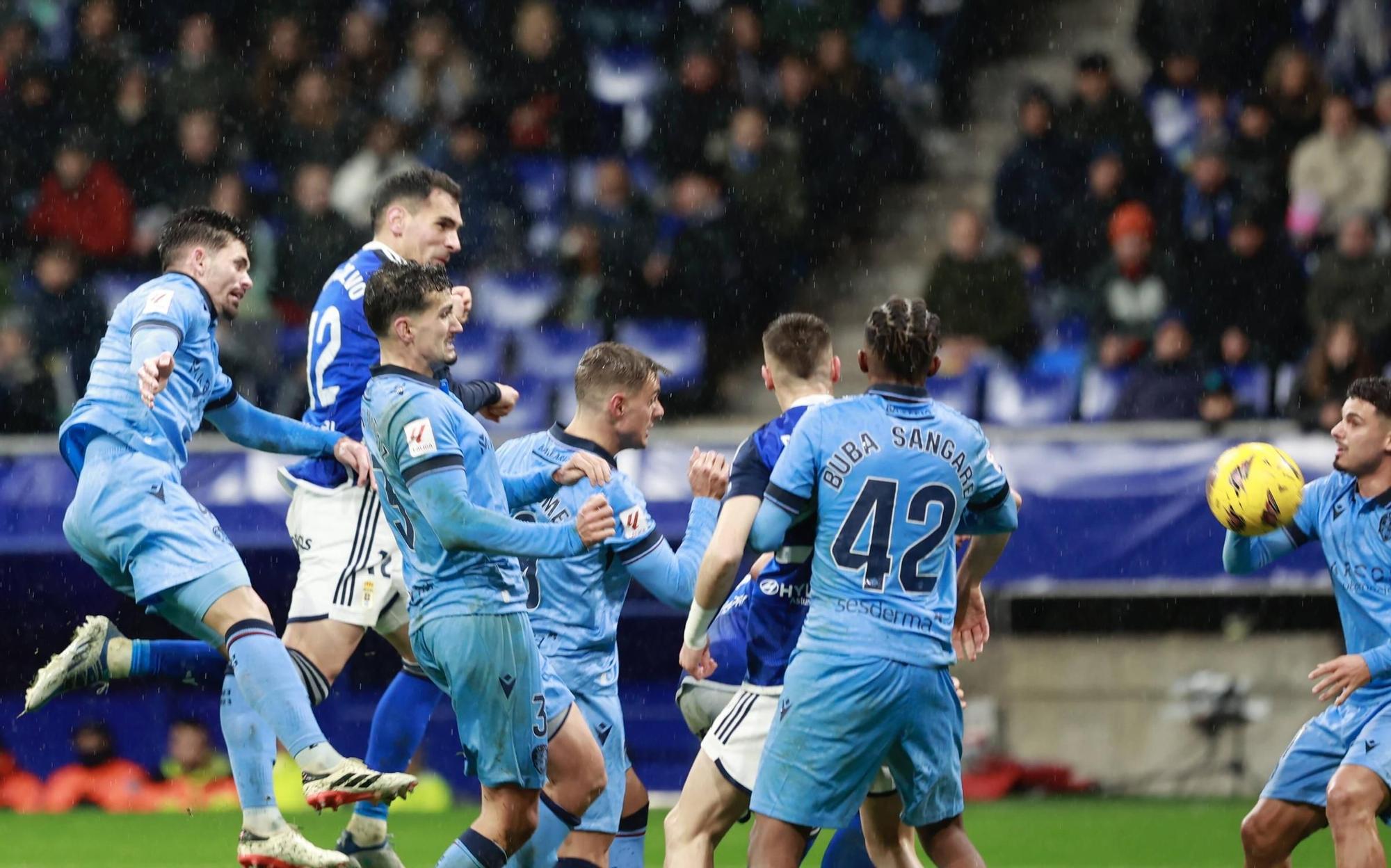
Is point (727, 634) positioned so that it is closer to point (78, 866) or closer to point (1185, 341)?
point (78, 866)

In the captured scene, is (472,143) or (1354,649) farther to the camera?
(472,143)

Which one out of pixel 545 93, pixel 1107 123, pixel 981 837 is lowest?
pixel 981 837

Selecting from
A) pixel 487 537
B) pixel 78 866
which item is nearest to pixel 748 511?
pixel 487 537

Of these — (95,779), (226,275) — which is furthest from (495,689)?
(95,779)

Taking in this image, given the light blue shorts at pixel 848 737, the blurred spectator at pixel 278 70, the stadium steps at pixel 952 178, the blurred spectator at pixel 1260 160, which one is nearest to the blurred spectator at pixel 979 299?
the stadium steps at pixel 952 178

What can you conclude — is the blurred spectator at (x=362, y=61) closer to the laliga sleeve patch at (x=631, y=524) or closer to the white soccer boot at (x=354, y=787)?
the laliga sleeve patch at (x=631, y=524)

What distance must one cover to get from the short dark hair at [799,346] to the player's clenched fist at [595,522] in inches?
→ 40.8

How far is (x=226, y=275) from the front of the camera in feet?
23.2

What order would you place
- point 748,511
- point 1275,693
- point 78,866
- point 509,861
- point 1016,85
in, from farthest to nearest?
point 1016,85 → point 1275,693 → point 78,866 → point 509,861 → point 748,511

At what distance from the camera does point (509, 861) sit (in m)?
6.75

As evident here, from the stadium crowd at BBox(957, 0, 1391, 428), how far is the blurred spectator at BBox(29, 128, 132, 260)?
6.00 meters

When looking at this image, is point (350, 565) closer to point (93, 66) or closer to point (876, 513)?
point (876, 513)

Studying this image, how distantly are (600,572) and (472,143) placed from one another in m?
8.35

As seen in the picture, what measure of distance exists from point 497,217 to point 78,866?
20.9ft
